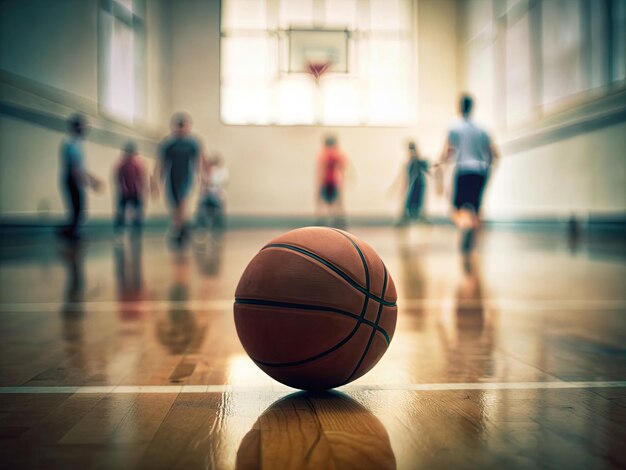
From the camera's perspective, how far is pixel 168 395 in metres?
1.81

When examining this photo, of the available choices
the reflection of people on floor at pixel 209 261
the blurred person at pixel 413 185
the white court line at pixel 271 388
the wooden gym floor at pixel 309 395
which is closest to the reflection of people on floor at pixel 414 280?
the wooden gym floor at pixel 309 395

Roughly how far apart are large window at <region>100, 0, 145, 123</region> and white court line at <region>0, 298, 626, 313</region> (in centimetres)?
1046

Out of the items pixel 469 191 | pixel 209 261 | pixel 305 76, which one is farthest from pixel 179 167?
pixel 305 76

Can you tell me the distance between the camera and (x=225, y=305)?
12.0 ft

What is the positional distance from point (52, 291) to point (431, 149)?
15987 millimetres

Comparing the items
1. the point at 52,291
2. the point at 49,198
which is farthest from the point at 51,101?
the point at 52,291

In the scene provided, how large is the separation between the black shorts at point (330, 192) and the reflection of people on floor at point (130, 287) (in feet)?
23.0

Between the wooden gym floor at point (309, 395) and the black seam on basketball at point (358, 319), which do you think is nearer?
the wooden gym floor at point (309, 395)

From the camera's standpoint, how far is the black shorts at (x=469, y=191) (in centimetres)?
789

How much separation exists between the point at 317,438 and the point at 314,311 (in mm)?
362

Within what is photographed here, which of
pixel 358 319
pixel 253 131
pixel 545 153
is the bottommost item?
pixel 358 319

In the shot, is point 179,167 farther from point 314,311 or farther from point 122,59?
point 314,311

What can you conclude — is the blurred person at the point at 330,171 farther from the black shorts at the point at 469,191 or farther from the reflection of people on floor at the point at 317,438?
the reflection of people on floor at the point at 317,438

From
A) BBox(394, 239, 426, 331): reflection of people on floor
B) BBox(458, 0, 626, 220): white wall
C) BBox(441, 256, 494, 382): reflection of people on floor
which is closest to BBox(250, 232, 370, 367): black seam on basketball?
BBox(441, 256, 494, 382): reflection of people on floor
